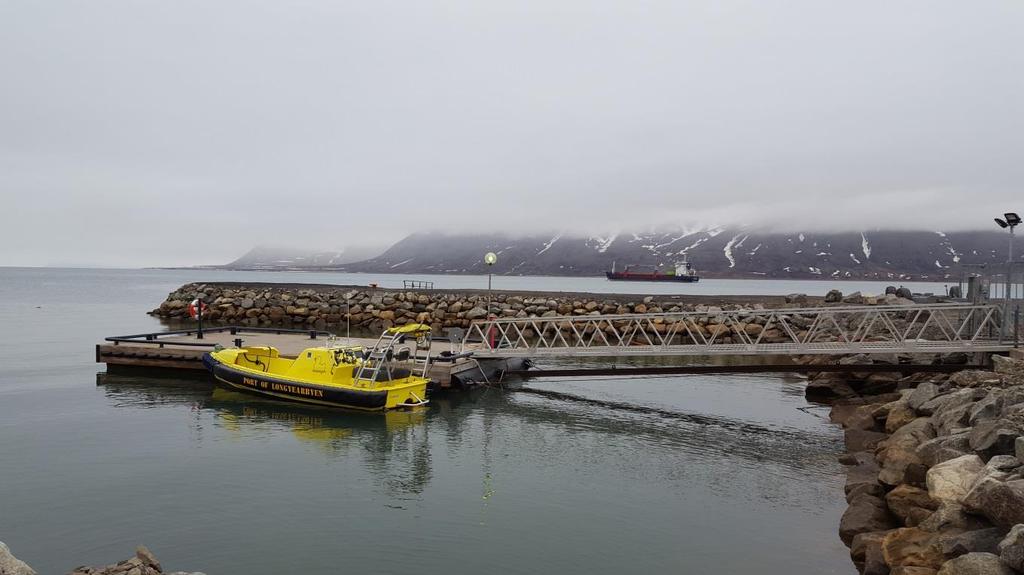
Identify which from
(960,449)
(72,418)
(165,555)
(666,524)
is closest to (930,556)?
→ (960,449)

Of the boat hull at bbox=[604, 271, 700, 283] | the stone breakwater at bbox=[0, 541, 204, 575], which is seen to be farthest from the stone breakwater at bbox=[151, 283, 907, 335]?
the boat hull at bbox=[604, 271, 700, 283]

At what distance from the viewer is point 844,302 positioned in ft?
144

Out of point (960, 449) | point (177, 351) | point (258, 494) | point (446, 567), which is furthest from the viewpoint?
point (177, 351)

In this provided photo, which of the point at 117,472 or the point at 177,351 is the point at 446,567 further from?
the point at 177,351

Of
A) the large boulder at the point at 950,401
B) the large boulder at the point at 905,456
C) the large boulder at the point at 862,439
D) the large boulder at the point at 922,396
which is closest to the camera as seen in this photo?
the large boulder at the point at 905,456

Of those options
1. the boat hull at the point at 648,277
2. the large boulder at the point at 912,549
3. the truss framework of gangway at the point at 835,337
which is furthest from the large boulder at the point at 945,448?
the boat hull at the point at 648,277

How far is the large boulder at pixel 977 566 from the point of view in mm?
8352

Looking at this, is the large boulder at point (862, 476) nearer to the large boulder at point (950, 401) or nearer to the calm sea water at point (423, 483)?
the calm sea water at point (423, 483)

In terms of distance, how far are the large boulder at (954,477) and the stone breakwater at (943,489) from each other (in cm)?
1

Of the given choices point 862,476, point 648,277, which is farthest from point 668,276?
point 862,476

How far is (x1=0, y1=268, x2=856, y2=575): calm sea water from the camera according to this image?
12.1 meters

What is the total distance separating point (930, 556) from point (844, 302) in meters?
37.4

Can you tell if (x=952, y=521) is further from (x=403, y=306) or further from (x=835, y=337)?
(x=403, y=306)

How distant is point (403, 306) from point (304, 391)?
3071cm
